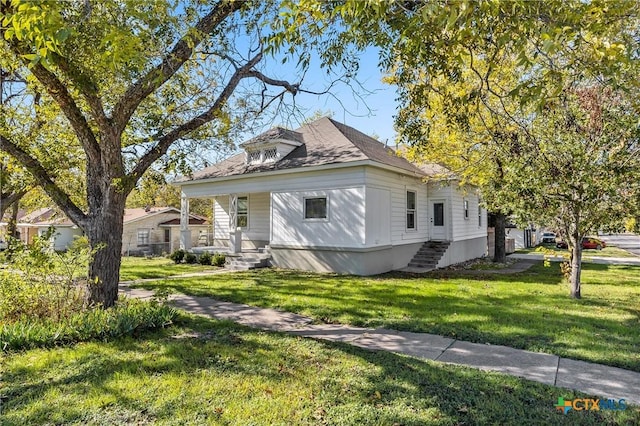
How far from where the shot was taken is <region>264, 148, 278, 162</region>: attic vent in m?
15.9

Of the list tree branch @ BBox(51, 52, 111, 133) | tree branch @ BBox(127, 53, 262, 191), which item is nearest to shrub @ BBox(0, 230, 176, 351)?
tree branch @ BBox(127, 53, 262, 191)

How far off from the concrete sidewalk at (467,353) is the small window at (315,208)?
7.01m

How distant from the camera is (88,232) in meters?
6.61

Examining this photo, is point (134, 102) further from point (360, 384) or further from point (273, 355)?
point (360, 384)

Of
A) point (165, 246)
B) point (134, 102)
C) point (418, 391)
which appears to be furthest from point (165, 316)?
point (165, 246)

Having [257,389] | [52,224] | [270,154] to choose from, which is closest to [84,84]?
[257,389]

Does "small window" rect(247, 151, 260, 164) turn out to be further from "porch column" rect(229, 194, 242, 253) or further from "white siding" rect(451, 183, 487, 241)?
"white siding" rect(451, 183, 487, 241)

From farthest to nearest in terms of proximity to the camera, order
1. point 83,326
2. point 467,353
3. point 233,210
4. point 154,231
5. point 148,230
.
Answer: point 154,231
point 148,230
point 233,210
point 83,326
point 467,353

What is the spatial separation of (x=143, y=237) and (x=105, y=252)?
1035 inches

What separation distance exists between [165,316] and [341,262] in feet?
26.8

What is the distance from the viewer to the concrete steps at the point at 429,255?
15.8 meters

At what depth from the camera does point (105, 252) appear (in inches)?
258

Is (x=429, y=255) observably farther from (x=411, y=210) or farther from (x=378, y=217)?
(x=378, y=217)

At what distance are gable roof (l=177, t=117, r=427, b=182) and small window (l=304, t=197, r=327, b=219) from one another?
135cm
